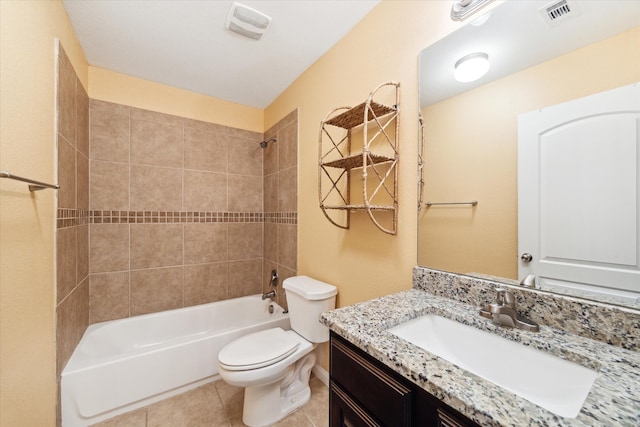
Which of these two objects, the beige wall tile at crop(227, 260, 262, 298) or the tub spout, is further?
the beige wall tile at crop(227, 260, 262, 298)

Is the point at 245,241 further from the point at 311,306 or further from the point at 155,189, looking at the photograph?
the point at 311,306

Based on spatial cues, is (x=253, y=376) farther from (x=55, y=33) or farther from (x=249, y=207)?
(x=55, y=33)

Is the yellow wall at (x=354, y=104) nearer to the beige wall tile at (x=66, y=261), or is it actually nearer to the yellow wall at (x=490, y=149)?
the yellow wall at (x=490, y=149)

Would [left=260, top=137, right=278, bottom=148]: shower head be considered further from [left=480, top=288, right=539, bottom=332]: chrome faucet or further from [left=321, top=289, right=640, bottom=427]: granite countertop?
[left=480, top=288, right=539, bottom=332]: chrome faucet

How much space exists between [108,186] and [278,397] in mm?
2058

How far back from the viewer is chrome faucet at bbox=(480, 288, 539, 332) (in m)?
0.77

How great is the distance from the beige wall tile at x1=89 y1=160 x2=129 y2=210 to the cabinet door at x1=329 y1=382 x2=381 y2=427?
7.22 ft

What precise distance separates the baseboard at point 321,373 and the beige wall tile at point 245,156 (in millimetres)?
1919

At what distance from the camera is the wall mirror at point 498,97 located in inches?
28.1

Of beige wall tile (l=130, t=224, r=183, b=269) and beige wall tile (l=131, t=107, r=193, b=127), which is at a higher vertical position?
beige wall tile (l=131, t=107, r=193, b=127)

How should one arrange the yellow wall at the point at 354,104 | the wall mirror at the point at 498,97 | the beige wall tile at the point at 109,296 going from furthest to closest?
the beige wall tile at the point at 109,296 → the yellow wall at the point at 354,104 → the wall mirror at the point at 498,97

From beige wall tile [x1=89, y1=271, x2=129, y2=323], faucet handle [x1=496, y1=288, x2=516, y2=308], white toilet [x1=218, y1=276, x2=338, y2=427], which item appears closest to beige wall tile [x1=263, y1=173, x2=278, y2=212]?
white toilet [x1=218, y1=276, x2=338, y2=427]

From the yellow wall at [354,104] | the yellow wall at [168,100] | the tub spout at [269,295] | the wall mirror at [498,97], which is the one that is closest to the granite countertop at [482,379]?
the wall mirror at [498,97]

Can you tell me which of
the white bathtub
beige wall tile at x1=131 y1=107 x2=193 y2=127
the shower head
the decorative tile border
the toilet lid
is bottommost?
the white bathtub
